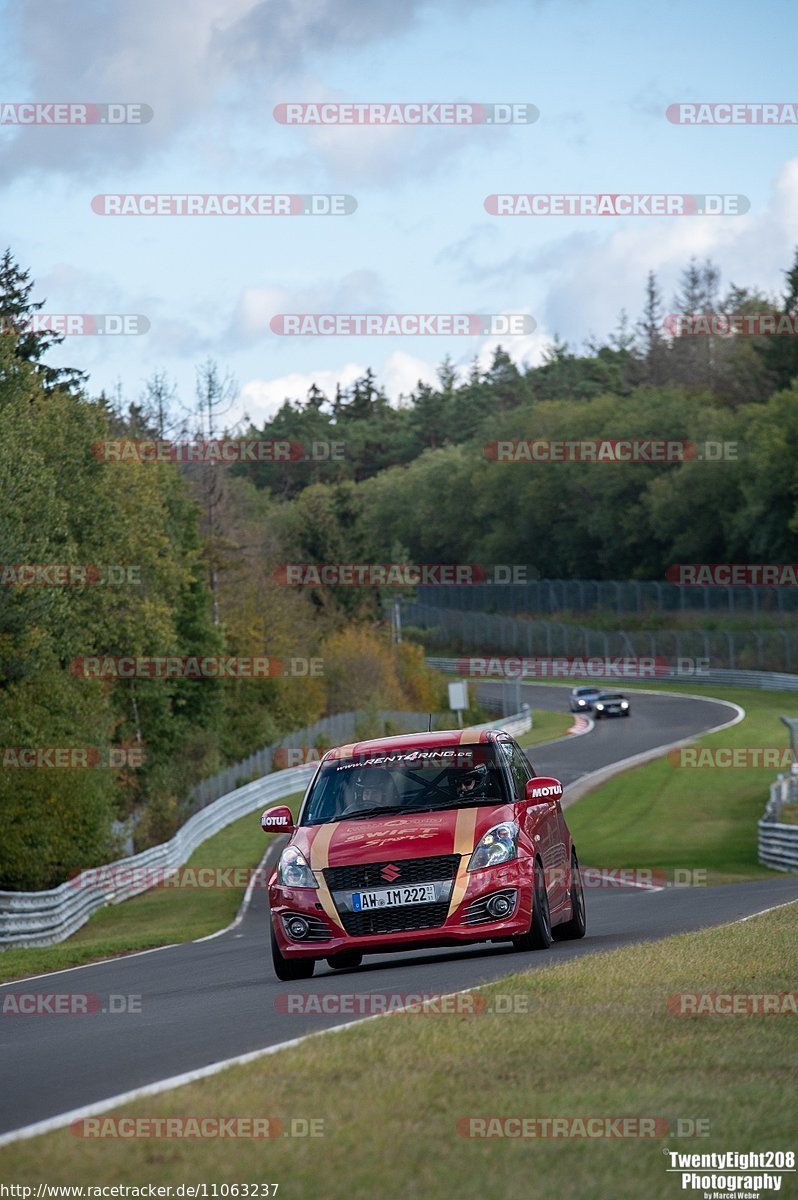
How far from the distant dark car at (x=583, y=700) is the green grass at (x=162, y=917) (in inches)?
1243

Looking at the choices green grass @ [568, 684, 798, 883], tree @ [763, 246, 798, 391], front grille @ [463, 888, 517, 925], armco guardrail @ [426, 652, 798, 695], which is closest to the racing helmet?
front grille @ [463, 888, 517, 925]

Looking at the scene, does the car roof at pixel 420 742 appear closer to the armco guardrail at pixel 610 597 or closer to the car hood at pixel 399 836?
the car hood at pixel 399 836

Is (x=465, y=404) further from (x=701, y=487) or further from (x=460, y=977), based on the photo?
(x=460, y=977)

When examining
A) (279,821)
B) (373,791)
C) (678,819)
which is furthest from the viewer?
(678,819)

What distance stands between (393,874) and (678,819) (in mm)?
32296

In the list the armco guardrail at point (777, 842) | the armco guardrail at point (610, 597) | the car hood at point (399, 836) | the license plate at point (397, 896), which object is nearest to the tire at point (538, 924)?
the car hood at point (399, 836)

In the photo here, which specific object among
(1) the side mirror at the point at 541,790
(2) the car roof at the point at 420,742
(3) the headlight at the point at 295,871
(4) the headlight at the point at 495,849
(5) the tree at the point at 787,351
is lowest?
(3) the headlight at the point at 295,871

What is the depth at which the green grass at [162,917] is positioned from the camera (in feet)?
72.8

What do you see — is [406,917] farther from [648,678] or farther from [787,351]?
[787,351]

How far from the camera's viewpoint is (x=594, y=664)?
103 m

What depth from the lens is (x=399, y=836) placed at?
1262 cm

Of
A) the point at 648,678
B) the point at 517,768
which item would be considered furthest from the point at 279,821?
the point at 648,678

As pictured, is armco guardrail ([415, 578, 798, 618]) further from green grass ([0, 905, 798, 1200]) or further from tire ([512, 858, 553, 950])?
green grass ([0, 905, 798, 1200])

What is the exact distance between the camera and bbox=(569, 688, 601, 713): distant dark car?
82625 millimetres
